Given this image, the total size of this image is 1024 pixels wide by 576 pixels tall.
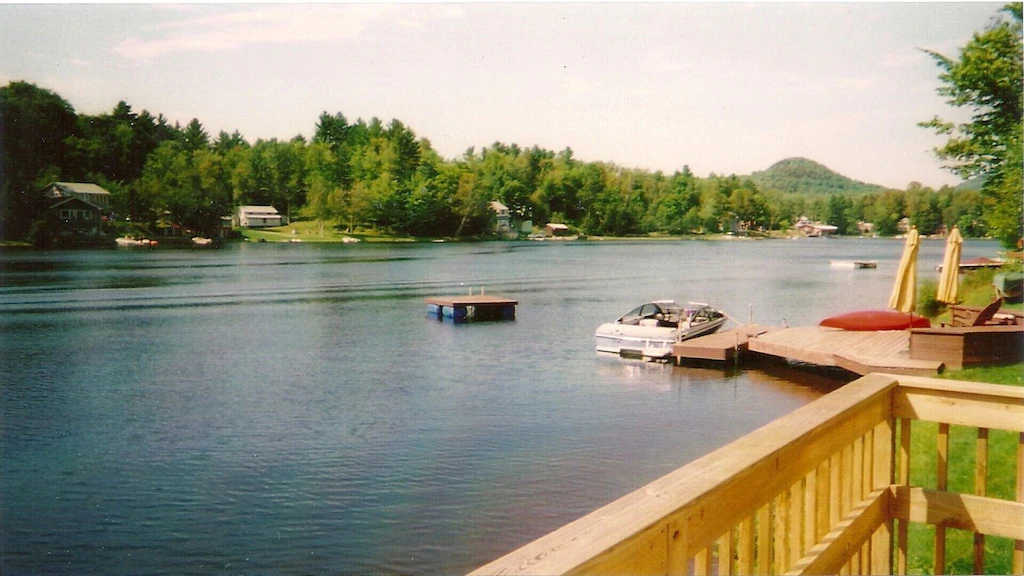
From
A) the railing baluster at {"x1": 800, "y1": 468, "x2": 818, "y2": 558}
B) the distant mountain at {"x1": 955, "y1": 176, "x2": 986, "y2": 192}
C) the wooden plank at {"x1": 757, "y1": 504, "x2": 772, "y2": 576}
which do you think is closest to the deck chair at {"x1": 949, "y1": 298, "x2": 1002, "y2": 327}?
the distant mountain at {"x1": 955, "y1": 176, "x2": 986, "y2": 192}

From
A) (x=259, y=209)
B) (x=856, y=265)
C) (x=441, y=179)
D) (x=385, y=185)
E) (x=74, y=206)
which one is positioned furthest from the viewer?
(x=259, y=209)

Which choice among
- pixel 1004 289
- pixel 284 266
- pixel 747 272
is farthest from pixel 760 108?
pixel 284 266

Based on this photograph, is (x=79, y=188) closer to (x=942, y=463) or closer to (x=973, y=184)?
(x=973, y=184)

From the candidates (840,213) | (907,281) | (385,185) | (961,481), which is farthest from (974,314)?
(385,185)

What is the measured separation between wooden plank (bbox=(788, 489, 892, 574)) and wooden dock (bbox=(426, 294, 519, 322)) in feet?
98.9

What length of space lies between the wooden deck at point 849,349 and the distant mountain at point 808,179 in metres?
3.28

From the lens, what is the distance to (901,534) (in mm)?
3137

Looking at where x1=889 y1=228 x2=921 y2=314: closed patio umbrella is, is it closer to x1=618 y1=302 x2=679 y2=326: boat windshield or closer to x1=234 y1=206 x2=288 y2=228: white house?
x1=618 y1=302 x2=679 y2=326: boat windshield

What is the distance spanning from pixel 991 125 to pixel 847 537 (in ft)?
42.2

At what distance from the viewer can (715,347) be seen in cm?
2186

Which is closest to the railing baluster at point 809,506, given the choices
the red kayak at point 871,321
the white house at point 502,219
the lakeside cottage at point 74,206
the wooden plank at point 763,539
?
the wooden plank at point 763,539

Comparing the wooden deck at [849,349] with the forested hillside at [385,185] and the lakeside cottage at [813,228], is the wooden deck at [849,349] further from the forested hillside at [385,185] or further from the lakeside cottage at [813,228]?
the lakeside cottage at [813,228]

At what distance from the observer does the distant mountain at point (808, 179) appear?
18.9 meters

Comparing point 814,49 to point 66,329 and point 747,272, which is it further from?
point 747,272
